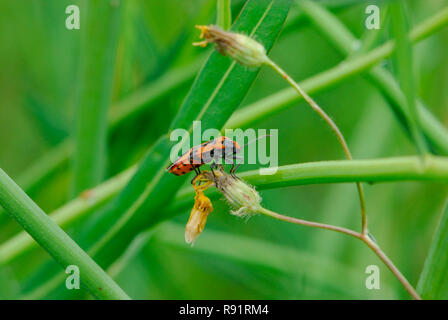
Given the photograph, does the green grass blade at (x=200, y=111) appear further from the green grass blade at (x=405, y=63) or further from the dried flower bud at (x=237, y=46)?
the green grass blade at (x=405, y=63)

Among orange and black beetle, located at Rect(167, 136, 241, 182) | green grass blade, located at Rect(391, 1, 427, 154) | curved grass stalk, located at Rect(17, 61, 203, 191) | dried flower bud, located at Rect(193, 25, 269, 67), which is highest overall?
curved grass stalk, located at Rect(17, 61, 203, 191)

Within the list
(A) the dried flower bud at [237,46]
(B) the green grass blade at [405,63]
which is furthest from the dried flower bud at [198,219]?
(B) the green grass blade at [405,63]

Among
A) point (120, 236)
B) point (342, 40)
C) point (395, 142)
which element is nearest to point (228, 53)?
point (120, 236)

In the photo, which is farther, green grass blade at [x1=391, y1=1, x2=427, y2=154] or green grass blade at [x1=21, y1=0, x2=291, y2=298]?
green grass blade at [x1=21, y1=0, x2=291, y2=298]

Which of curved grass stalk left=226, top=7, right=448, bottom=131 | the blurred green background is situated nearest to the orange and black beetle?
curved grass stalk left=226, top=7, right=448, bottom=131

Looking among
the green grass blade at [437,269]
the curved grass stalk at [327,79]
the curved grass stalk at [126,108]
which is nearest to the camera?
the green grass blade at [437,269]

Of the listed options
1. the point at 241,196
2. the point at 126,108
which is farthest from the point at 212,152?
the point at 126,108

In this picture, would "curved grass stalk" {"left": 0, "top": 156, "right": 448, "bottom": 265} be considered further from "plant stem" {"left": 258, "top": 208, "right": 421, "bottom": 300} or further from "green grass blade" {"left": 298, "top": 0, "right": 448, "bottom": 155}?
"green grass blade" {"left": 298, "top": 0, "right": 448, "bottom": 155}
